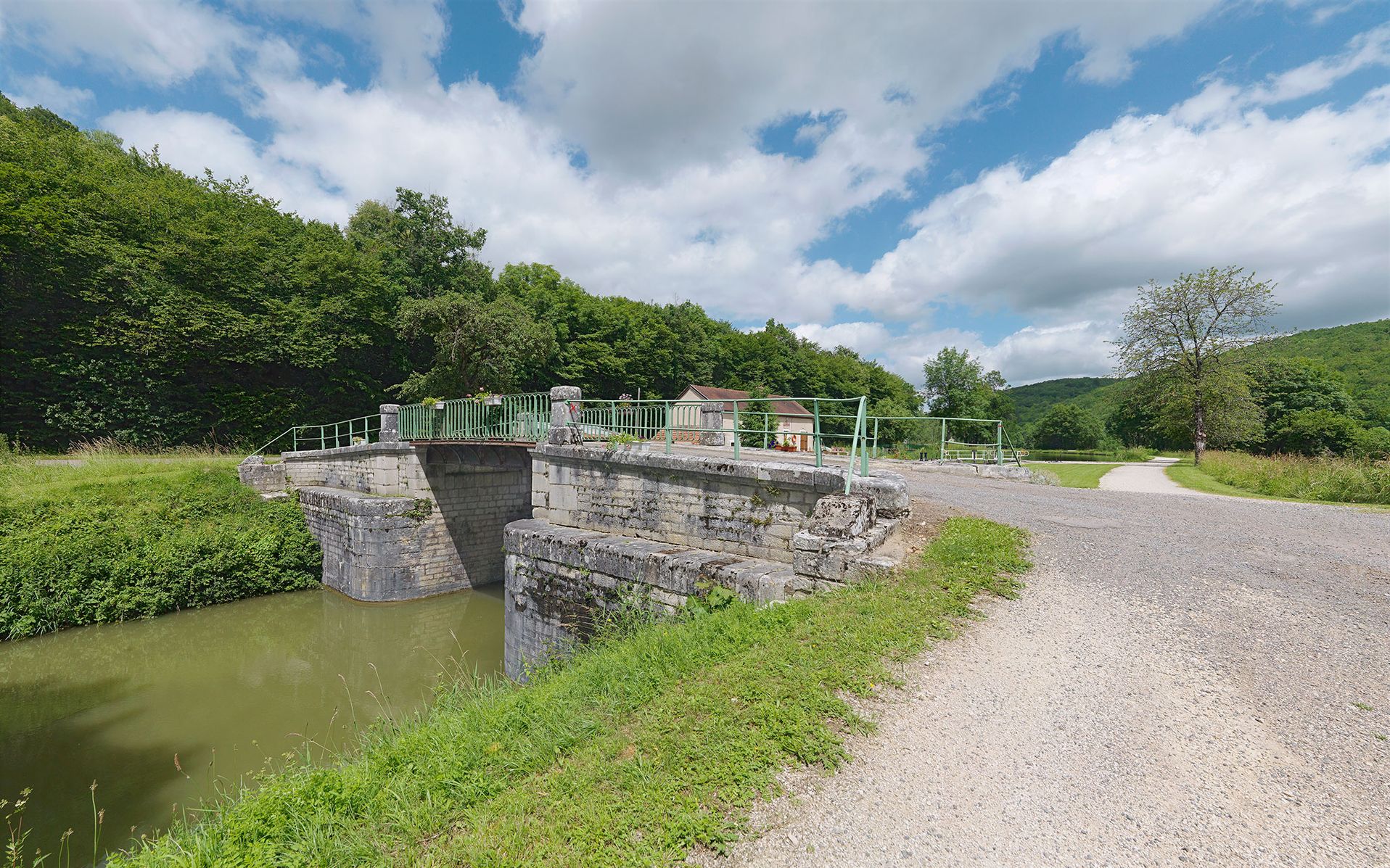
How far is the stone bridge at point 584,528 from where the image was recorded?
6109 millimetres

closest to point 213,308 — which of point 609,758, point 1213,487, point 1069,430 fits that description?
point 609,758

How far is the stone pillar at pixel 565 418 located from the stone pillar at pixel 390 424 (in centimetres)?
726

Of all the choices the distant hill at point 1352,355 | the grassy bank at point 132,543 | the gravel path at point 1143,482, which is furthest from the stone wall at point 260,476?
the distant hill at point 1352,355

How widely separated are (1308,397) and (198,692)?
170ft

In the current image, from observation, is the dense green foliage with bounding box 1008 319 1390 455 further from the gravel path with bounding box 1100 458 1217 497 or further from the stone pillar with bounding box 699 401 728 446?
the stone pillar with bounding box 699 401 728 446

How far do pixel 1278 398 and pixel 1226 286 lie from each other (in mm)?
20413

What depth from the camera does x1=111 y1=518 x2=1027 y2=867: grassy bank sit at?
243 centimetres

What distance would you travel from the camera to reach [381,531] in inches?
532

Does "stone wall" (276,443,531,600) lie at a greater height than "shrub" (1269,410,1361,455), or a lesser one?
lesser

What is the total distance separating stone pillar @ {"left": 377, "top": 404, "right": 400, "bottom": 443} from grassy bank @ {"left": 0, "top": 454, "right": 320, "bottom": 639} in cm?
373

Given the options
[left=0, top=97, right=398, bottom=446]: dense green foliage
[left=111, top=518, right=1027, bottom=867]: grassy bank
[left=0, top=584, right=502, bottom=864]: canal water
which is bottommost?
[left=0, top=584, right=502, bottom=864]: canal water

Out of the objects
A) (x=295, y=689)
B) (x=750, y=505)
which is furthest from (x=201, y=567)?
(x=750, y=505)

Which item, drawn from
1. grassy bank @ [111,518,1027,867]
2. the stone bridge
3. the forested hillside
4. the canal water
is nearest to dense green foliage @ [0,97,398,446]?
the forested hillside

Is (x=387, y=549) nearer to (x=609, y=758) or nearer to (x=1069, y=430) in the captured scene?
(x=609, y=758)
